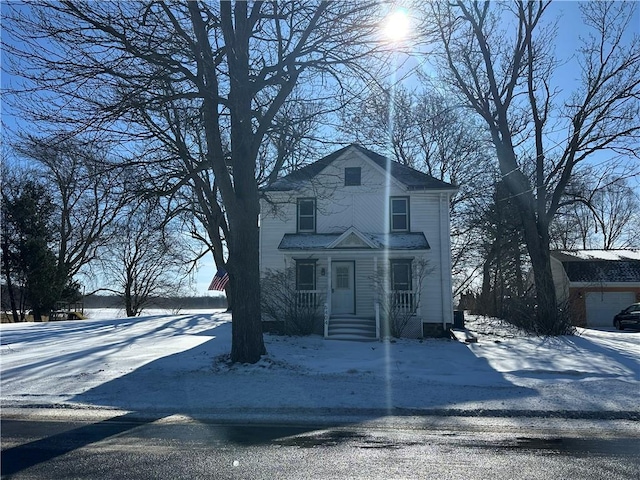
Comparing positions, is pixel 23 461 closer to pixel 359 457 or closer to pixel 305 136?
pixel 359 457

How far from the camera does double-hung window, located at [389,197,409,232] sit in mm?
19969

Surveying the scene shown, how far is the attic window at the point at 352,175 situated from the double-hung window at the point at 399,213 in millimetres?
→ 1657

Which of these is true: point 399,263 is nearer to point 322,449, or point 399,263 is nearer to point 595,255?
point 322,449

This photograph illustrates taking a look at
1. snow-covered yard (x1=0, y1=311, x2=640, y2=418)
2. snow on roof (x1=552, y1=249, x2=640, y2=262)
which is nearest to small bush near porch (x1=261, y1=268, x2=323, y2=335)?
snow-covered yard (x1=0, y1=311, x2=640, y2=418)

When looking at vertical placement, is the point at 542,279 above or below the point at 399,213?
below

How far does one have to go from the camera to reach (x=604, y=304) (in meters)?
34.2

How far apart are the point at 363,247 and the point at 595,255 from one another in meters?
27.2

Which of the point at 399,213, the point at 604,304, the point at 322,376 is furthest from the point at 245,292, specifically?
the point at 604,304

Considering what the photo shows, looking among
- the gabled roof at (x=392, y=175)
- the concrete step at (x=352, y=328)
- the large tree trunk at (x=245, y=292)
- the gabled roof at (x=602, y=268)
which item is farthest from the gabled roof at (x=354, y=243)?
the gabled roof at (x=602, y=268)

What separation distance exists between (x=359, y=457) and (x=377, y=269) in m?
13.4

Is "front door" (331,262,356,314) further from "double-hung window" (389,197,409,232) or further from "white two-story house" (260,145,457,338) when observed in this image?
"double-hung window" (389,197,409,232)

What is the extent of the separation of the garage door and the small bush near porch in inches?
966

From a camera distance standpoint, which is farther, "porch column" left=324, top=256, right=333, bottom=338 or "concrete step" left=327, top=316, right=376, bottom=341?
"porch column" left=324, top=256, right=333, bottom=338

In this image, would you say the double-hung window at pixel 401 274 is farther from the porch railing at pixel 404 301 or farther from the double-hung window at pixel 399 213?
the double-hung window at pixel 399 213
